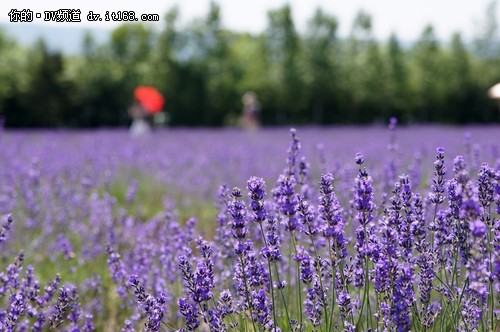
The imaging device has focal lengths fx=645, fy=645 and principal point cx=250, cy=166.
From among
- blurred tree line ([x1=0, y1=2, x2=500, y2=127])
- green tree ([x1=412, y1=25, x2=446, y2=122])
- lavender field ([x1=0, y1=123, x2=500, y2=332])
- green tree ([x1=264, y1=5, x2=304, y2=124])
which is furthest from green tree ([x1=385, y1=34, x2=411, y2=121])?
lavender field ([x1=0, y1=123, x2=500, y2=332])

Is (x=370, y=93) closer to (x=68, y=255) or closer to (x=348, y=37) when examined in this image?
(x=348, y=37)

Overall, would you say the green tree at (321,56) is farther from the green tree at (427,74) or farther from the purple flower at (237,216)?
the purple flower at (237,216)

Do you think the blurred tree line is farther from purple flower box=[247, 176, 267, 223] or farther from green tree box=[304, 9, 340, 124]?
purple flower box=[247, 176, 267, 223]

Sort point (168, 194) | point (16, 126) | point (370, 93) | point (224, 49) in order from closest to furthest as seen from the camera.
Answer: point (168, 194), point (16, 126), point (224, 49), point (370, 93)

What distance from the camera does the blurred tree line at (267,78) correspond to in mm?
29297

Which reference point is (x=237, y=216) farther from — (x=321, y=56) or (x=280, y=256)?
(x=321, y=56)

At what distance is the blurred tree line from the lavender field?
23642mm

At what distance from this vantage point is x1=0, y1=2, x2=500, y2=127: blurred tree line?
29.3 m

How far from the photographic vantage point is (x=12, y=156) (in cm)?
679

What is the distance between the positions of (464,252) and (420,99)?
35508 mm

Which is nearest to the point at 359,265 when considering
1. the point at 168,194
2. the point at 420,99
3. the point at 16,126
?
the point at 168,194

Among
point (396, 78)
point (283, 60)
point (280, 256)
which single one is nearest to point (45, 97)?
point (283, 60)

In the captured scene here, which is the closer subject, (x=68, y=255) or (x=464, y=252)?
(x=464, y=252)

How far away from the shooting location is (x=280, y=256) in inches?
82.3
